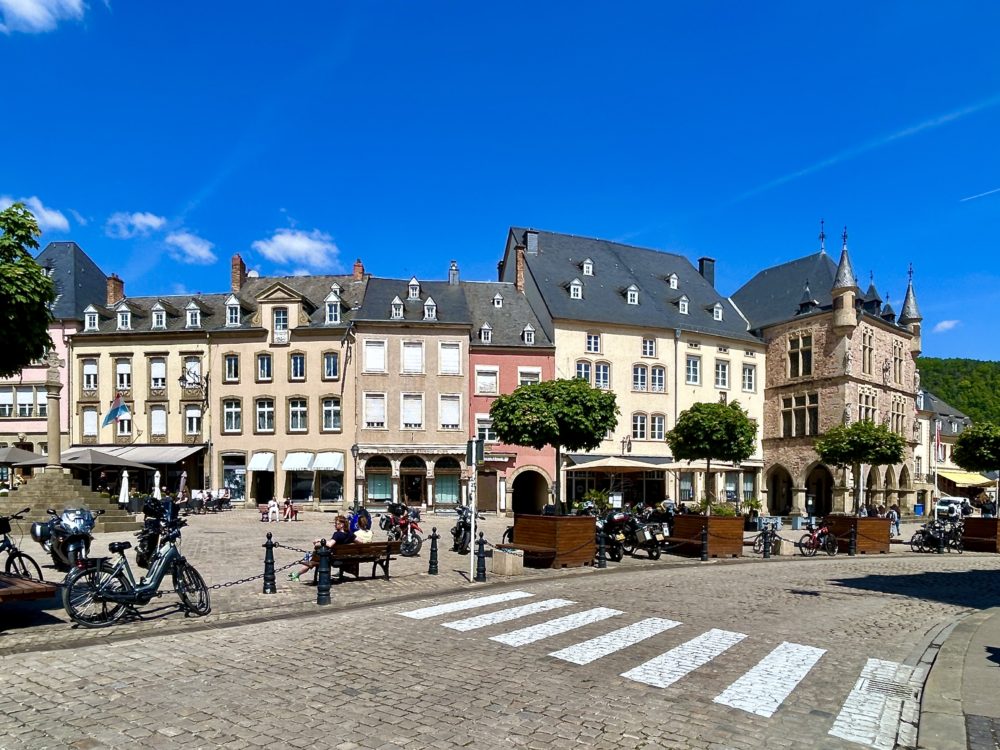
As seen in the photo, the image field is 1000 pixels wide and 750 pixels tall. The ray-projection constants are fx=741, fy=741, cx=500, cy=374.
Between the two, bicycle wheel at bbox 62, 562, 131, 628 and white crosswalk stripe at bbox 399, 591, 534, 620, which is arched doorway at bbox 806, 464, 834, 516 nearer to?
white crosswalk stripe at bbox 399, 591, 534, 620

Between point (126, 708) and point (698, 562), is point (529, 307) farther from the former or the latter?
point (126, 708)

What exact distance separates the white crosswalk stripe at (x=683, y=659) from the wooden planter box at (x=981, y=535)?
19.7 metres

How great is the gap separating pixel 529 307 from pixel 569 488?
390 inches

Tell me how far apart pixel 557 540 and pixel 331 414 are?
23.5 m

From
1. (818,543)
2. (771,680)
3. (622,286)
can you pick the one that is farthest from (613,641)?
(622,286)

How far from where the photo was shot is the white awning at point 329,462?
35.4 metres

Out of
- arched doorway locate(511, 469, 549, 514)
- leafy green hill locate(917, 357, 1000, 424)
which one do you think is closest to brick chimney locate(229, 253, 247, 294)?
arched doorway locate(511, 469, 549, 514)

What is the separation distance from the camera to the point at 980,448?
33344mm

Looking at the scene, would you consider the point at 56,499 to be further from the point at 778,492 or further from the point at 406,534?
the point at 778,492

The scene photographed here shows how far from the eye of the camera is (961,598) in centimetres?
1345

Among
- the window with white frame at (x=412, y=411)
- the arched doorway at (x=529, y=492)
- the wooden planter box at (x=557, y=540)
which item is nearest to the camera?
the wooden planter box at (x=557, y=540)

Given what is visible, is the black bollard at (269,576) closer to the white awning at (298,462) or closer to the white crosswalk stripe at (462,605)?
the white crosswalk stripe at (462,605)

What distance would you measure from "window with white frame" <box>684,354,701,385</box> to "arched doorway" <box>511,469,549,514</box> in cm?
1010

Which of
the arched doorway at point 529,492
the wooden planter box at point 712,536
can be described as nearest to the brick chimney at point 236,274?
the arched doorway at point 529,492
